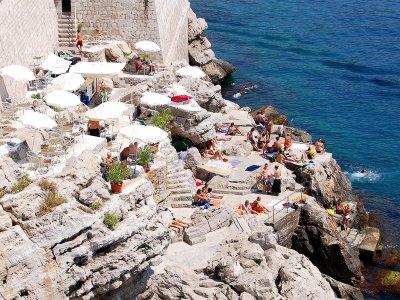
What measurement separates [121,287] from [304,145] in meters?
20.0

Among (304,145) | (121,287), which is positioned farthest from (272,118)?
(121,287)

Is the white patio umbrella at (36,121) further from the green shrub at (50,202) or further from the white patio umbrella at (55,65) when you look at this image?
the white patio umbrella at (55,65)

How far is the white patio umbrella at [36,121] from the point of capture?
28797 mm

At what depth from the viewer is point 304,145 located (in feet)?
141

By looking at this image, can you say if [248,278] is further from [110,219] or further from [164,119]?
[164,119]

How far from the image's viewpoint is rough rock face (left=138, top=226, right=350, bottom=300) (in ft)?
87.3

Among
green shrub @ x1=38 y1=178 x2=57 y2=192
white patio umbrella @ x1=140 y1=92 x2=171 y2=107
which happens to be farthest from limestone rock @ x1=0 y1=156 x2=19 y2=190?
white patio umbrella @ x1=140 y1=92 x2=171 y2=107

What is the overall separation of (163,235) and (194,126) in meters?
13.6

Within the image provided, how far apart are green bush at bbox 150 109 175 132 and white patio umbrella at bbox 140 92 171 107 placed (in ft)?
1.85

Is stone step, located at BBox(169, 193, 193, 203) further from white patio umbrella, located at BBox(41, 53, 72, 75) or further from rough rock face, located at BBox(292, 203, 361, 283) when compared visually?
white patio umbrella, located at BBox(41, 53, 72, 75)

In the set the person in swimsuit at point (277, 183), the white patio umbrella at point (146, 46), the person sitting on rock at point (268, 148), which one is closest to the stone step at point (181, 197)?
the person in swimsuit at point (277, 183)

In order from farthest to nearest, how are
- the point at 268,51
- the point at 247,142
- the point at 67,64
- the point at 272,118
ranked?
the point at 268,51 < the point at 272,118 < the point at 247,142 < the point at 67,64

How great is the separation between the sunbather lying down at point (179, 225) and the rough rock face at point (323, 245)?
626 cm

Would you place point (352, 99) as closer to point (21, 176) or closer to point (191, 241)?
point (191, 241)
